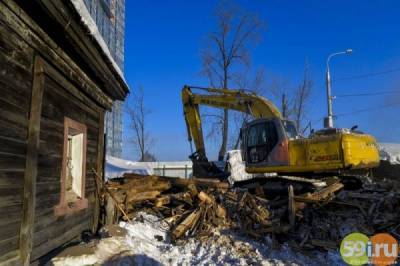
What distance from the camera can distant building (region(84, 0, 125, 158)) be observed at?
47.6 metres

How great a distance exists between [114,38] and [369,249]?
50.7 meters

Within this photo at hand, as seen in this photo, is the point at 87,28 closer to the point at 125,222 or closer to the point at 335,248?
the point at 125,222

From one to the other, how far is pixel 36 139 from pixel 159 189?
24.0 feet

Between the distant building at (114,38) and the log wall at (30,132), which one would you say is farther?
the distant building at (114,38)

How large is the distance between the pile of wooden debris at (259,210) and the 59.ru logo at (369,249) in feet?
0.83

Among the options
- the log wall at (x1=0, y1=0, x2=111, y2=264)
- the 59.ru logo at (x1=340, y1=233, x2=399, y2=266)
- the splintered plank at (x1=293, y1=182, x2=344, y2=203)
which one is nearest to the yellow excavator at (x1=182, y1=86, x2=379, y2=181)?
the splintered plank at (x1=293, y1=182, x2=344, y2=203)

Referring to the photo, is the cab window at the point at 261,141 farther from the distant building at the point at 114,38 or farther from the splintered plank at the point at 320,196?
the distant building at the point at 114,38

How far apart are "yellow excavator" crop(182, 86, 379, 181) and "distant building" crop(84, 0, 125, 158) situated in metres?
34.1

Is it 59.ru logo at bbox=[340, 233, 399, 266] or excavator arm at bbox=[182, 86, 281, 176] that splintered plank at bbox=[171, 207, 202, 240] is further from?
excavator arm at bbox=[182, 86, 281, 176]

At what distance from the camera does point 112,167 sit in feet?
94.2

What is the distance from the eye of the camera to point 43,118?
15.9 ft

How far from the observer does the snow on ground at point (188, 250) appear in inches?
252

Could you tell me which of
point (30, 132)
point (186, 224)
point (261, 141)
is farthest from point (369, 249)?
point (30, 132)

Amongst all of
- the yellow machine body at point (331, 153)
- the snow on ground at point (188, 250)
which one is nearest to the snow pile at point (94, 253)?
the snow on ground at point (188, 250)
